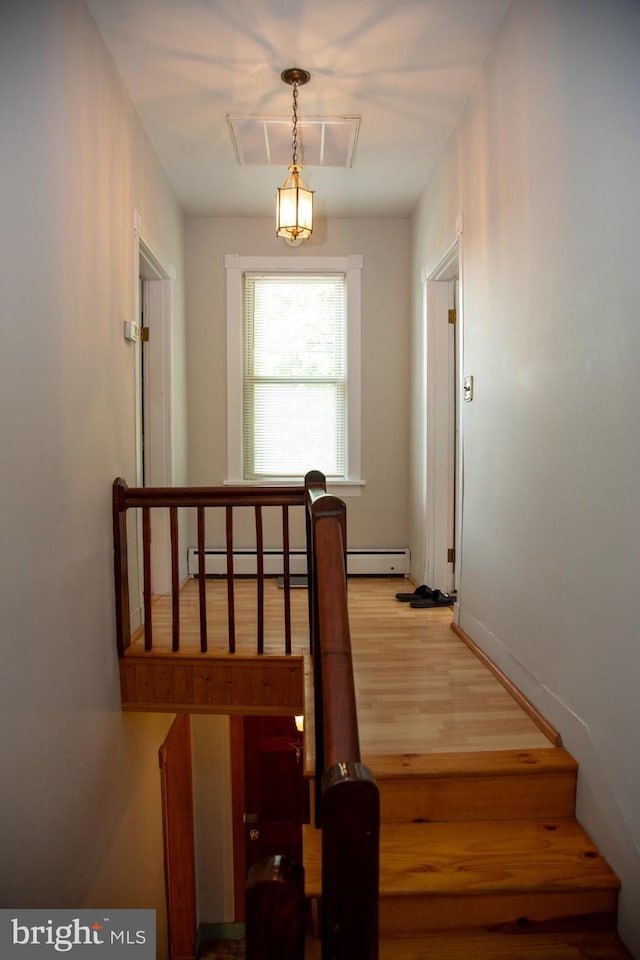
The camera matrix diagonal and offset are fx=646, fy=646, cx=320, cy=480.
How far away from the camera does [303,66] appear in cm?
303

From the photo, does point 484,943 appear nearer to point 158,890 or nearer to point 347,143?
point 158,890

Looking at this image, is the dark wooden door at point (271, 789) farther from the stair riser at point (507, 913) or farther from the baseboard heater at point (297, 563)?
the stair riser at point (507, 913)

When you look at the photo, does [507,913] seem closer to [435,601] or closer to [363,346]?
[435,601]

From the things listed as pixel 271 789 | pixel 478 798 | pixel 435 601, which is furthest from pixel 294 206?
pixel 271 789

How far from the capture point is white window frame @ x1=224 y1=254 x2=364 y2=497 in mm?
5074

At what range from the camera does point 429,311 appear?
443 centimetres

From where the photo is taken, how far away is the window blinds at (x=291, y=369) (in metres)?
5.11

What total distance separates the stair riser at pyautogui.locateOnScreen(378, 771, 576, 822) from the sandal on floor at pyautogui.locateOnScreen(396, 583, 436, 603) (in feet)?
7.66

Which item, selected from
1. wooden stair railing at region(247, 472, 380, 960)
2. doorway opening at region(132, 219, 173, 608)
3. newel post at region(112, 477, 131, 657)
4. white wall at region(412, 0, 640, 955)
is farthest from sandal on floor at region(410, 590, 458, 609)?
wooden stair railing at region(247, 472, 380, 960)

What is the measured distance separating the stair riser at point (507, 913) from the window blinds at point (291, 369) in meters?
3.58

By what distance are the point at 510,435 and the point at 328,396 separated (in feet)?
8.44

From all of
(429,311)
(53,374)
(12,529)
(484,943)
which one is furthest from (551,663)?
(429,311)

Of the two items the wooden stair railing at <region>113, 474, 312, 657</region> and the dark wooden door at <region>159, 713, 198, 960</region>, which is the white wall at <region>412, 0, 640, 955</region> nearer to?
the wooden stair railing at <region>113, 474, 312, 657</region>
